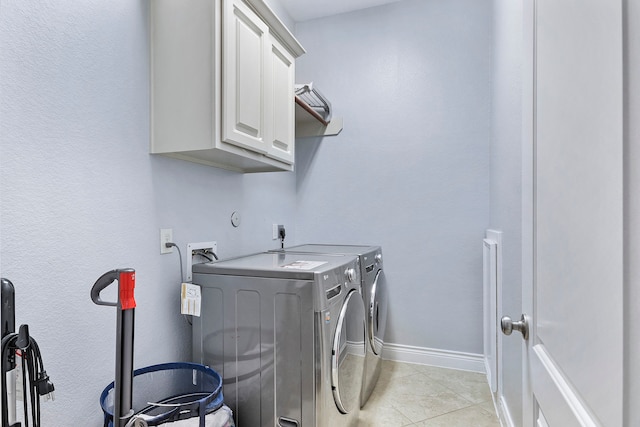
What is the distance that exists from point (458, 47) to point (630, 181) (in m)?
2.63

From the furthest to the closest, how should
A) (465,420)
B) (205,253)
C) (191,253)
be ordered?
(465,420)
(205,253)
(191,253)

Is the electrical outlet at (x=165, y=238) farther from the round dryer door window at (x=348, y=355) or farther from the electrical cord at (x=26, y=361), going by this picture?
the round dryer door window at (x=348, y=355)

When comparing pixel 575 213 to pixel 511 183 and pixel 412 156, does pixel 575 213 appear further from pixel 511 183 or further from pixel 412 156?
pixel 412 156

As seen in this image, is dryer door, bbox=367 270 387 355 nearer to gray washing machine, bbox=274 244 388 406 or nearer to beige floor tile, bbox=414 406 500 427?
gray washing machine, bbox=274 244 388 406

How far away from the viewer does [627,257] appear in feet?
1.43

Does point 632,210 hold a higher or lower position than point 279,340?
higher

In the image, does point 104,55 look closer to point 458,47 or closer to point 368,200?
point 368,200

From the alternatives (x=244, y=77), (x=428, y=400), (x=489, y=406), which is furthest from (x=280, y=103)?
(x=489, y=406)

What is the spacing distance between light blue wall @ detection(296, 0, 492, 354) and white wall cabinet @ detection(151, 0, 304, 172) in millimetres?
1379

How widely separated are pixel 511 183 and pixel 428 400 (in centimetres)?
146

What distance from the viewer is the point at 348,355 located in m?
1.59

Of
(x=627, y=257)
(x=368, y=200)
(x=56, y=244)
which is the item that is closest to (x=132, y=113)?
(x=56, y=244)

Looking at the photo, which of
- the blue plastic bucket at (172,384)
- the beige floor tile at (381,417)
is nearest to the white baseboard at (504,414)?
the beige floor tile at (381,417)

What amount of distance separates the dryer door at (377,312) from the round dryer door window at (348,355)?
27 cm
